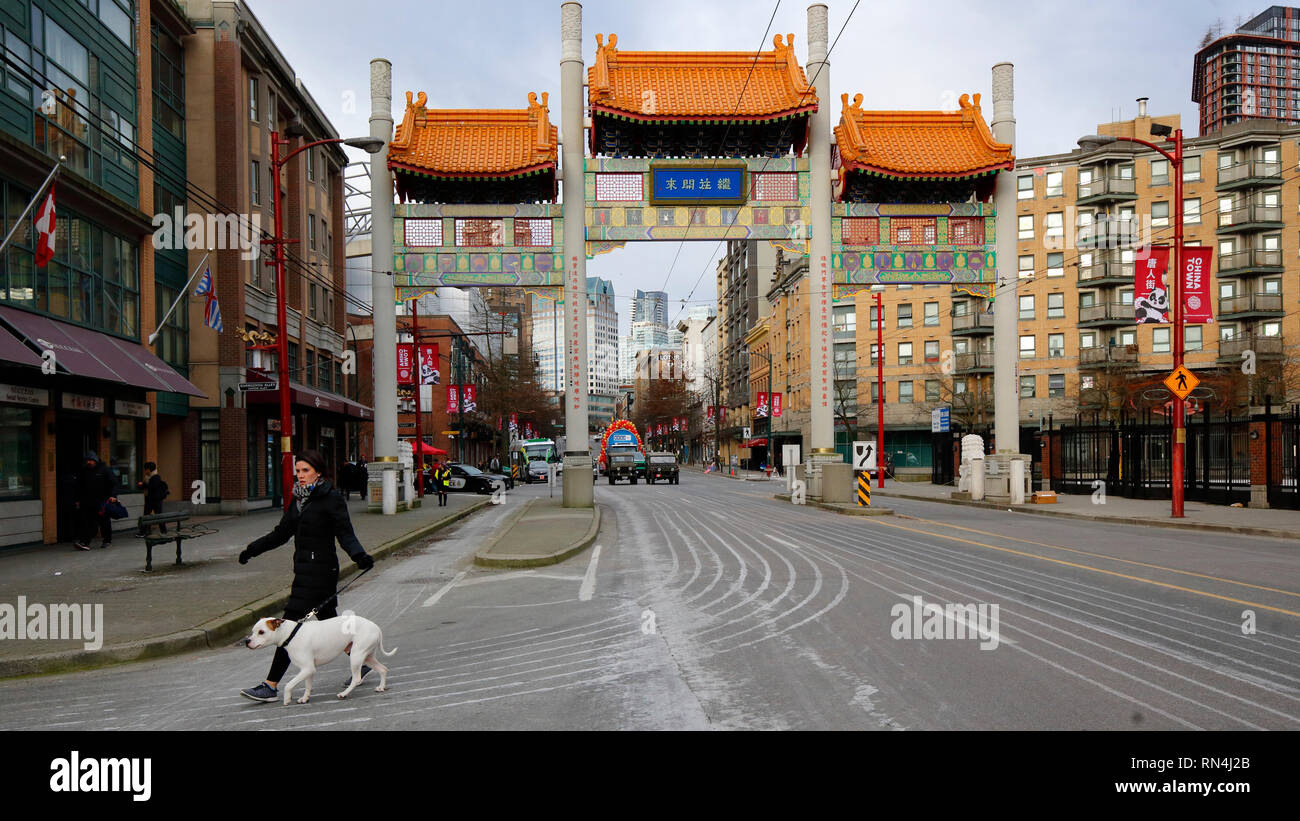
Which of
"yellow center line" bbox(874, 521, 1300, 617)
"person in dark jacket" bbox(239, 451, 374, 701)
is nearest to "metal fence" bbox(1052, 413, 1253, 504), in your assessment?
"yellow center line" bbox(874, 521, 1300, 617)

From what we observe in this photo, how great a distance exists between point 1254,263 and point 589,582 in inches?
2416

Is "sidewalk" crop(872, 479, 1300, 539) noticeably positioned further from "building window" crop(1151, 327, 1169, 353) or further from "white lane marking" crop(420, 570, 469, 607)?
"building window" crop(1151, 327, 1169, 353)

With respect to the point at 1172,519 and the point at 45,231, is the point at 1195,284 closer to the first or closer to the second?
Result: the point at 1172,519

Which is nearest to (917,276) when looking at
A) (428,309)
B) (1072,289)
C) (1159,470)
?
(1159,470)

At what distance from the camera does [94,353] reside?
1908 cm

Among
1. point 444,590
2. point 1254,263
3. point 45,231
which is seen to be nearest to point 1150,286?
point 444,590

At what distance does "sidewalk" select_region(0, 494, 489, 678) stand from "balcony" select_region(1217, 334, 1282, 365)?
2209 inches

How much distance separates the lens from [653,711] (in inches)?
231

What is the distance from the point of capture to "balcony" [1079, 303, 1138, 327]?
61.1 meters

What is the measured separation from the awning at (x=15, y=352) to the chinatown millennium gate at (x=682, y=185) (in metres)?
11.2

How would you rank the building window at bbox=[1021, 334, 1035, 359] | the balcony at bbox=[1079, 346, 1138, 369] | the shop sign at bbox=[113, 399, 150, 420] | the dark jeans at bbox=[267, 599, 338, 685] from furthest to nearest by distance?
the building window at bbox=[1021, 334, 1035, 359]
the balcony at bbox=[1079, 346, 1138, 369]
the shop sign at bbox=[113, 399, 150, 420]
the dark jeans at bbox=[267, 599, 338, 685]

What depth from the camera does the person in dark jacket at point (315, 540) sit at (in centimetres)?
693

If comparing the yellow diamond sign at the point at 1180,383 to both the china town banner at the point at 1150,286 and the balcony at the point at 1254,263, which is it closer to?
the china town banner at the point at 1150,286
